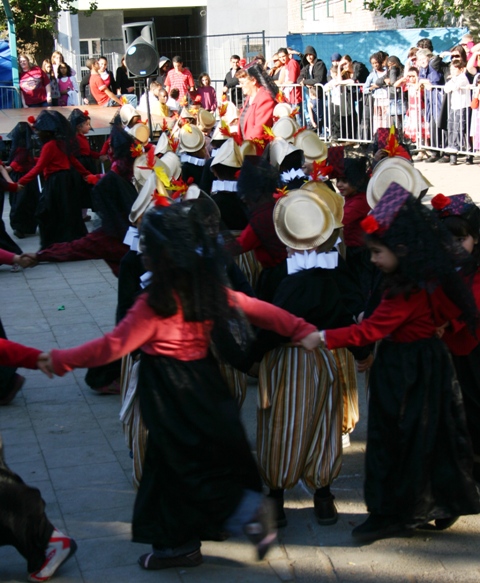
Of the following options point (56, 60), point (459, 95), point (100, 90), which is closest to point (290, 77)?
point (100, 90)

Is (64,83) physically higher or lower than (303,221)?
higher

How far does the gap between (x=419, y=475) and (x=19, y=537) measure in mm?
1762

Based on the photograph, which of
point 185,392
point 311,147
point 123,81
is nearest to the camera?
point 185,392

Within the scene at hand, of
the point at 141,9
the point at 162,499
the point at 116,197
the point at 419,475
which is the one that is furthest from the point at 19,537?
the point at 141,9

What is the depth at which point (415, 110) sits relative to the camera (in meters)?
16.8

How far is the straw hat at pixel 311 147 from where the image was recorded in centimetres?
836

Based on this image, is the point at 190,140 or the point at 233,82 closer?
the point at 190,140

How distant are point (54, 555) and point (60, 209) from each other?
7.55m

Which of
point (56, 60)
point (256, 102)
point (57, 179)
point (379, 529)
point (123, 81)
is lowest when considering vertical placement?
point (379, 529)

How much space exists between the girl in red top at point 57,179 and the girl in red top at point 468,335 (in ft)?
21.2

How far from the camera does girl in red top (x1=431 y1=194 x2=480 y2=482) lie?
176 inches

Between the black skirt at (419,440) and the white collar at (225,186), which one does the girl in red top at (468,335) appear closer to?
the black skirt at (419,440)

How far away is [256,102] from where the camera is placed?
33.9 ft

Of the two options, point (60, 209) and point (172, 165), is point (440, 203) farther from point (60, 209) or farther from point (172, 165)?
point (60, 209)
